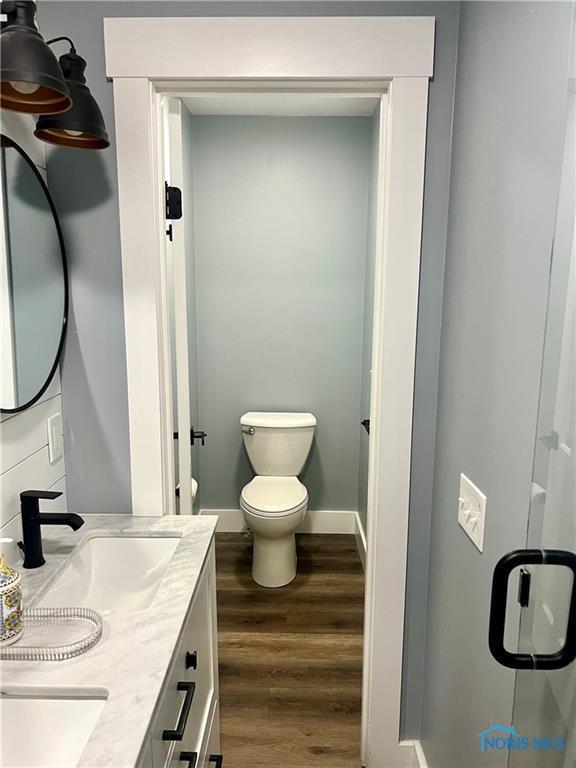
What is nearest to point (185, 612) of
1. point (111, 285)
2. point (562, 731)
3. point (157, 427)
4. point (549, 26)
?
point (157, 427)

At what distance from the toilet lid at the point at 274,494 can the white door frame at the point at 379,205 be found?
39.7 inches

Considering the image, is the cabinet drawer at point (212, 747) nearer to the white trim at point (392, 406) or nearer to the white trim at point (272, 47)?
the white trim at point (392, 406)

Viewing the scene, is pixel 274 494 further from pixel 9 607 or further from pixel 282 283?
pixel 9 607

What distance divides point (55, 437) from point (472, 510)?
118cm

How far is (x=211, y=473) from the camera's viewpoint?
11.0 ft

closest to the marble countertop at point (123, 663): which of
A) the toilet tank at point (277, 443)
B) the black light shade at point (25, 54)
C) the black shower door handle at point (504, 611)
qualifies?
the black shower door handle at point (504, 611)

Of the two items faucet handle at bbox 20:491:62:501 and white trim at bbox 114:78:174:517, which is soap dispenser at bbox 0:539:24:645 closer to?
faucet handle at bbox 20:491:62:501

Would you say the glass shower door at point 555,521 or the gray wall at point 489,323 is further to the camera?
the gray wall at point 489,323

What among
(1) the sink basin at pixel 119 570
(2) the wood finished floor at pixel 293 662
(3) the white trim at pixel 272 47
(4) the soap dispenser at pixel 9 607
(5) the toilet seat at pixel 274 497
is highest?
(3) the white trim at pixel 272 47

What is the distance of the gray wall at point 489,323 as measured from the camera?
982 millimetres

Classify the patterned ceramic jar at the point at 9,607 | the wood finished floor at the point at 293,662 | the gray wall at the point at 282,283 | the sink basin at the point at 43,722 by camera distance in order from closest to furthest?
the sink basin at the point at 43,722, the patterned ceramic jar at the point at 9,607, the wood finished floor at the point at 293,662, the gray wall at the point at 282,283

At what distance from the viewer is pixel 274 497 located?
2.78 m

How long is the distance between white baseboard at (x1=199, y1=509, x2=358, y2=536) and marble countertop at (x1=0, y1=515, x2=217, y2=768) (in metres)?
1.97

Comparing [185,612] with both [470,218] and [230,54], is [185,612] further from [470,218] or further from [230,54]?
[230,54]
